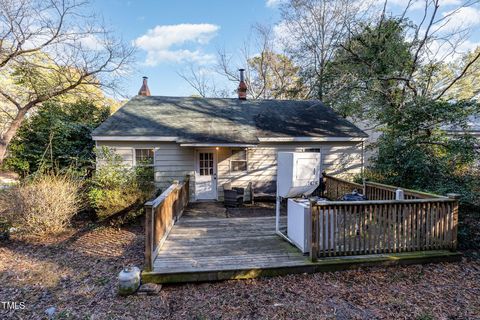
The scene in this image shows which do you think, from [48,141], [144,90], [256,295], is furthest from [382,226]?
[48,141]

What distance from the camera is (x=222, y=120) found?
1073 cm

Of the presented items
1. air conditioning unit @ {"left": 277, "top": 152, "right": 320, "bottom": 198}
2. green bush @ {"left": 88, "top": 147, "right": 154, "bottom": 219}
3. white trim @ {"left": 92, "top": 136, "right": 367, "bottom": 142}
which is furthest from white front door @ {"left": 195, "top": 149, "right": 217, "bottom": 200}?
air conditioning unit @ {"left": 277, "top": 152, "right": 320, "bottom": 198}

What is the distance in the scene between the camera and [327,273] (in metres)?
4.16

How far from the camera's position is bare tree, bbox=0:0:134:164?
845 cm

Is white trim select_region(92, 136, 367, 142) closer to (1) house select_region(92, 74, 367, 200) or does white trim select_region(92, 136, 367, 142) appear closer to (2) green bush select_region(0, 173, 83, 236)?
(1) house select_region(92, 74, 367, 200)

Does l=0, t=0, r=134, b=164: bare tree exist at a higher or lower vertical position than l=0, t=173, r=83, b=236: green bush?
higher

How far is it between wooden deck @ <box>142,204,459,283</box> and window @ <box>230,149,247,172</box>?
398 cm

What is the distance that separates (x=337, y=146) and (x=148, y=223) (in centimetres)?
846

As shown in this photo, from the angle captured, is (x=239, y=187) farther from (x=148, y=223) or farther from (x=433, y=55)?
(x=433, y=55)

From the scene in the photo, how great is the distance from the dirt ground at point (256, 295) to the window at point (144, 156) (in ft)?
14.9

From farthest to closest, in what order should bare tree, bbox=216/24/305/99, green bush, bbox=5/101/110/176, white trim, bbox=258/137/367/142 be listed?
bare tree, bbox=216/24/305/99, green bush, bbox=5/101/110/176, white trim, bbox=258/137/367/142

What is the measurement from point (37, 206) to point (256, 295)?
567cm

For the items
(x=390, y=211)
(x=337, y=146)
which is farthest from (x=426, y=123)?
(x=390, y=211)

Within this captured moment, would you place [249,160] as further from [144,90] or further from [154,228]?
[144,90]
